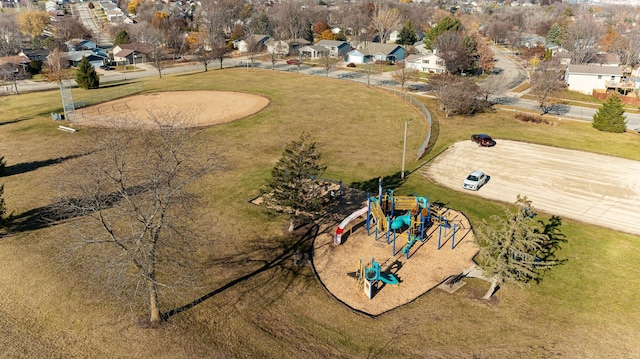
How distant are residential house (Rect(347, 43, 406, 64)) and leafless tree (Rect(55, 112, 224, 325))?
95.5m

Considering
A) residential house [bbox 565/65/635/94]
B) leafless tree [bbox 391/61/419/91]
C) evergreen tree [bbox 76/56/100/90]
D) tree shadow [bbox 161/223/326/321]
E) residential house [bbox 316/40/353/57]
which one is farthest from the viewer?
residential house [bbox 316/40/353/57]

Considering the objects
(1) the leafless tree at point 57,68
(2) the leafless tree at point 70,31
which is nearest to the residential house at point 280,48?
(1) the leafless tree at point 57,68

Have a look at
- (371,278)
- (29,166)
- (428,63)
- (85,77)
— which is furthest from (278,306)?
(428,63)

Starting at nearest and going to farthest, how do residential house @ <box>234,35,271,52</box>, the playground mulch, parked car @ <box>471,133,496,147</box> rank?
1. the playground mulch
2. parked car @ <box>471,133,496,147</box>
3. residential house @ <box>234,35,271,52</box>

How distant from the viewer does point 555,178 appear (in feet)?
145

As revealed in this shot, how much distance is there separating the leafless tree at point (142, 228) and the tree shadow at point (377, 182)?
55.5 feet

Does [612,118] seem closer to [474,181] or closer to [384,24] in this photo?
[474,181]

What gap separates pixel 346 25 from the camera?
597ft

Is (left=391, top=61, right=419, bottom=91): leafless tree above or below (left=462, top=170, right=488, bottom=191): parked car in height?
above

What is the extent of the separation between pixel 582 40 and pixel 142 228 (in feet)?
468

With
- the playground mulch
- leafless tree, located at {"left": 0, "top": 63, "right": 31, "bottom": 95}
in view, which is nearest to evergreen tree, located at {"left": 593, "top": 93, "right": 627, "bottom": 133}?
the playground mulch

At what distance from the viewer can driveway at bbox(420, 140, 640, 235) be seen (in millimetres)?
37781

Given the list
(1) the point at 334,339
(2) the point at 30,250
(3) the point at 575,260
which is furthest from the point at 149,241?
(3) the point at 575,260

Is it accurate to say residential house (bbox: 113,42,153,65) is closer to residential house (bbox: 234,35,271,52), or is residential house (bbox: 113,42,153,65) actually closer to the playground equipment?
residential house (bbox: 234,35,271,52)
